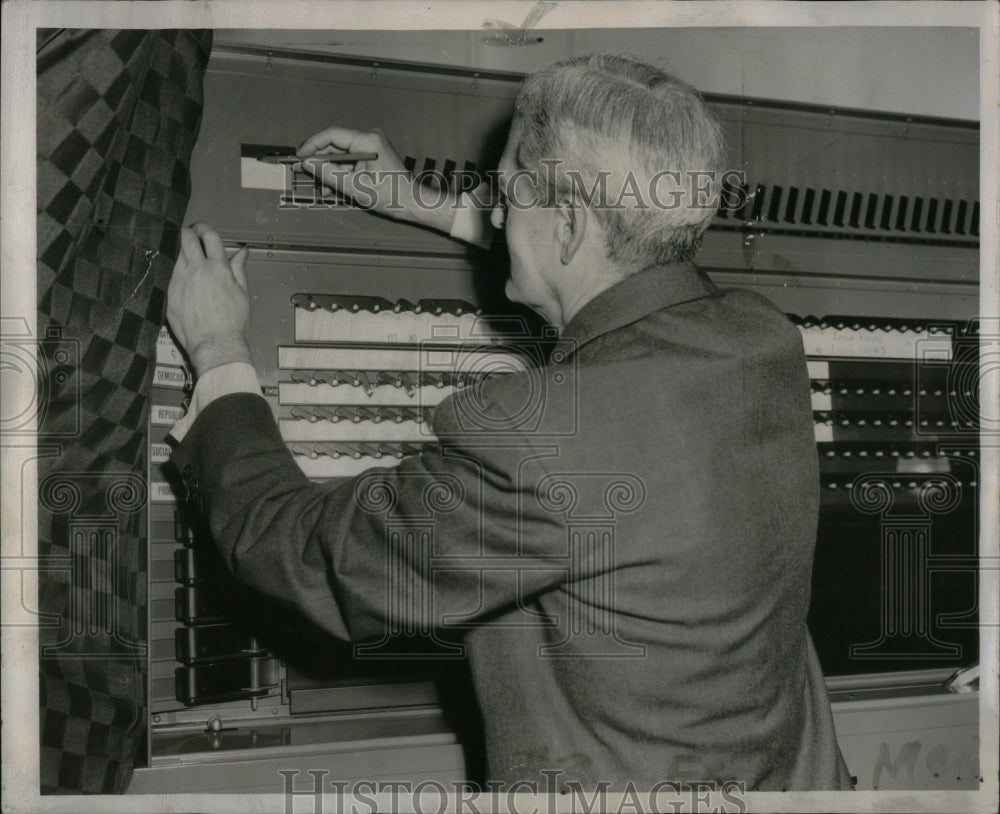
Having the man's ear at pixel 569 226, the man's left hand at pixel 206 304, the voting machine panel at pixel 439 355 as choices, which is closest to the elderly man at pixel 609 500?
the man's ear at pixel 569 226

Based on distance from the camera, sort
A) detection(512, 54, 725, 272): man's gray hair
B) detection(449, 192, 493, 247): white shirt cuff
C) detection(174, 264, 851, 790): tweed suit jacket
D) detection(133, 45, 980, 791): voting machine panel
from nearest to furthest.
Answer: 1. detection(174, 264, 851, 790): tweed suit jacket
2. detection(512, 54, 725, 272): man's gray hair
3. detection(133, 45, 980, 791): voting machine panel
4. detection(449, 192, 493, 247): white shirt cuff

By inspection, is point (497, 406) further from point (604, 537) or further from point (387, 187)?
point (387, 187)

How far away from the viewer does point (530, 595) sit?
1371 millimetres

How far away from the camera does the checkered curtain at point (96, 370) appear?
153cm

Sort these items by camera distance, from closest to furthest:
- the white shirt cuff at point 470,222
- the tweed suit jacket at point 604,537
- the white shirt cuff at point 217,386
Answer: the tweed suit jacket at point 604,537 < the white shirt cuff at point 217,386 < the white shirt cuff at point 470,222

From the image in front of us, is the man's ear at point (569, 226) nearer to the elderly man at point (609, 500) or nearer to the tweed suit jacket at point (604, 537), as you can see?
the elderly man at point (609, 500)

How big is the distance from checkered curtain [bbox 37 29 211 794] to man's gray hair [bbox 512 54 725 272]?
2.15 ft

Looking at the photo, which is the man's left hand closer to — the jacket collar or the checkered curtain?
the checkered curtain

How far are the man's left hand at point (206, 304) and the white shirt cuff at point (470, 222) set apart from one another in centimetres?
41

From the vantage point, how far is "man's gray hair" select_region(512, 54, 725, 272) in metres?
1.38

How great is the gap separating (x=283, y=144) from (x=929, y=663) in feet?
5.44

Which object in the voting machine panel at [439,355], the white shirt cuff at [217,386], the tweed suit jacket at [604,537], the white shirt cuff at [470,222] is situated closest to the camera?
the tweed suit jacket at [604,537]

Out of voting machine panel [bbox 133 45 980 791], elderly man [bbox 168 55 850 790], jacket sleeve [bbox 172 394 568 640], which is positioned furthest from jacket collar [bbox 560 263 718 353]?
voting machine panel [bbox 133 45 980 791]

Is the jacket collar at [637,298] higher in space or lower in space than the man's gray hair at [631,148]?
lower
